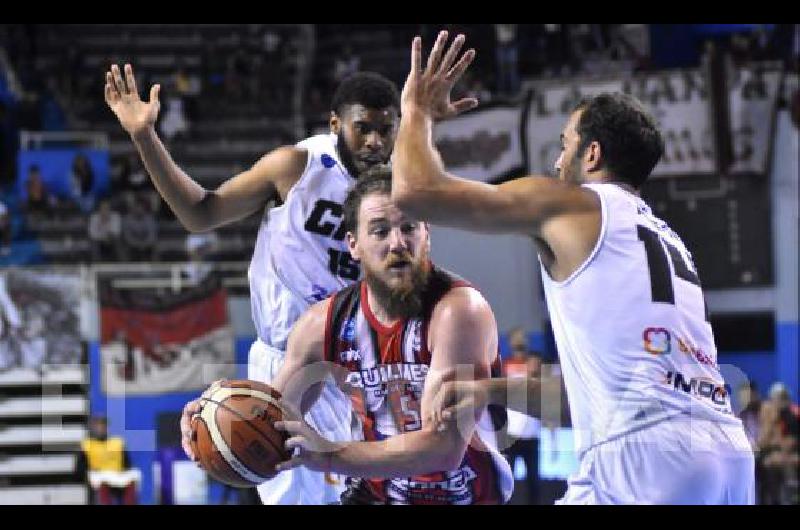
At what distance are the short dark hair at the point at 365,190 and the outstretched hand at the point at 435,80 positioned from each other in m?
0.76

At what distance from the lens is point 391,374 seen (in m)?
5.59

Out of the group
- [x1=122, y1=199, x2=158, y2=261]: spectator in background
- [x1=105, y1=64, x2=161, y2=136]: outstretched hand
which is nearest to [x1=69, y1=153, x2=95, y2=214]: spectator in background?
[x1=122, y1=199, x2=158, y2=261]: spectator in background

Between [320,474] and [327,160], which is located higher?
[327,160]

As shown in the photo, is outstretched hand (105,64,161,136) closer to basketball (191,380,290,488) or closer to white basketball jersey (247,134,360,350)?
white basketball jersey (247,134,360,350)

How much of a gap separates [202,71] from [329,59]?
1.99 meters

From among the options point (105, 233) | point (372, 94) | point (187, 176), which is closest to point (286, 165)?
point (187, 176)

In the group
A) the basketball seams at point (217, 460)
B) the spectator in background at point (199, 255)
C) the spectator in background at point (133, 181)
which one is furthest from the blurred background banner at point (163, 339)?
the basketball seams at point (217, 460)

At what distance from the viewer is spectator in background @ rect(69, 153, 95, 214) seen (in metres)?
17.9

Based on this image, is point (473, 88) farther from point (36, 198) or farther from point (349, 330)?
point (349, 330)

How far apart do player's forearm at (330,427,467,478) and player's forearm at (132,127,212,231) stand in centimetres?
195

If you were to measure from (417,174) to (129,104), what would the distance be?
249 cm

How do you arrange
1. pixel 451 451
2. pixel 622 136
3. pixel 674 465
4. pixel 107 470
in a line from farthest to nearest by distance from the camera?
pixel 107 470 → pixel 451 451 → pixel 622 136 → pixel 674 465

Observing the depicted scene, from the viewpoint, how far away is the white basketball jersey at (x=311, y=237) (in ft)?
22.7

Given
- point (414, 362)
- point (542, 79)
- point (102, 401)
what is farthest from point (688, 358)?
point (542, 79)
